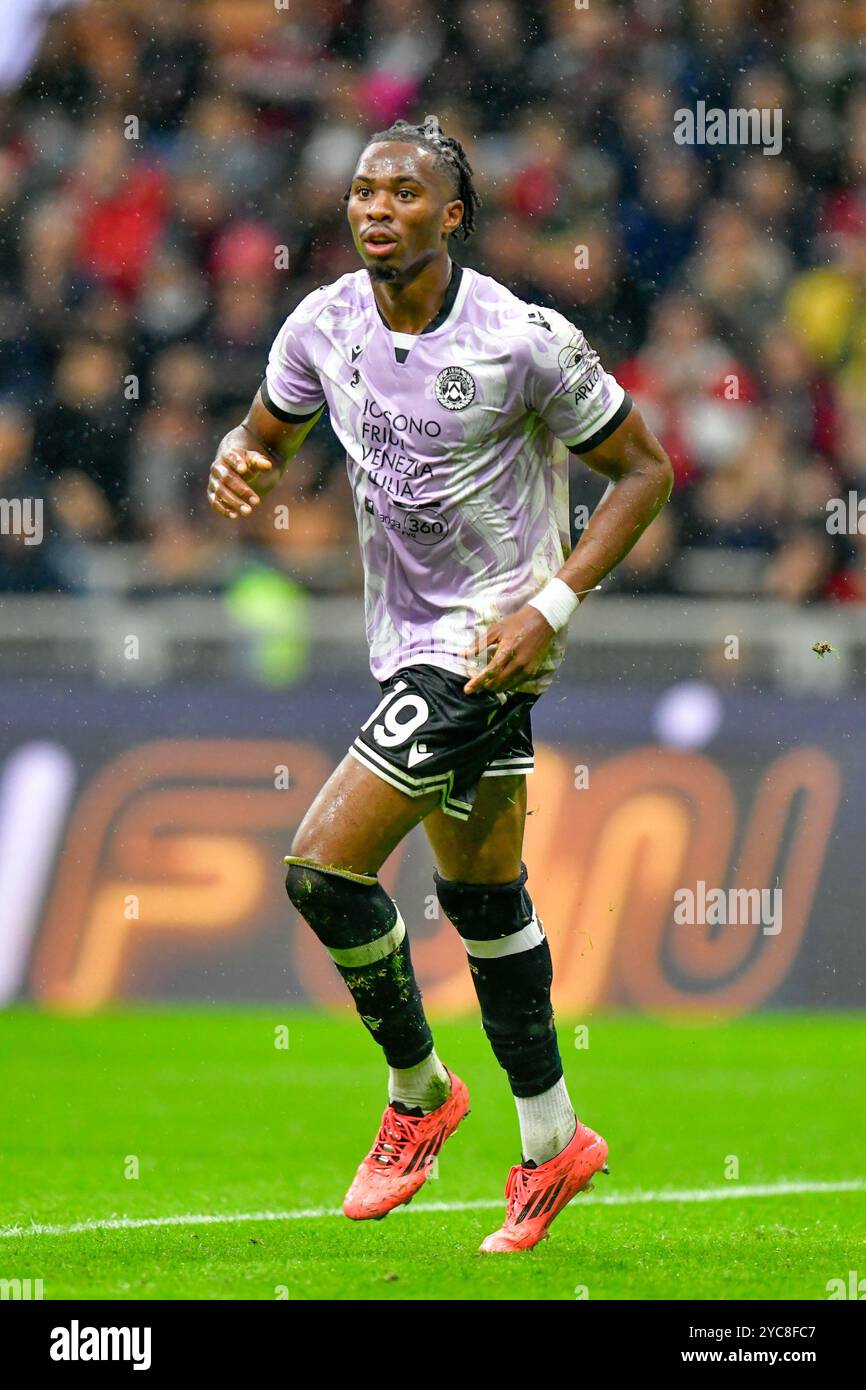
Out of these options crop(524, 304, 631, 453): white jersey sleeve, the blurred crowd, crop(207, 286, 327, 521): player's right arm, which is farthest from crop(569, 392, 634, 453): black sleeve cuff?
the blurred crowd

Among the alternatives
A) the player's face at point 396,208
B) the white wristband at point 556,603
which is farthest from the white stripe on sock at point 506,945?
the player's face at point 396,208

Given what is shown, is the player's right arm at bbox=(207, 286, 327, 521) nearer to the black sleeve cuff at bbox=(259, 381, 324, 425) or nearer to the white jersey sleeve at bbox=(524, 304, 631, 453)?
the black sleeve cuff at bbox=(259, 381, 324, 425)

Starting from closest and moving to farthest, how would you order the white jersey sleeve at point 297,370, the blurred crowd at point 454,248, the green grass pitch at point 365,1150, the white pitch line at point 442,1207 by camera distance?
the green grass pitch at point 365,1150, the white jersey sleeve at point 297,370, the white pitch line at point 442,1207, the blurred crowd at point 454,248

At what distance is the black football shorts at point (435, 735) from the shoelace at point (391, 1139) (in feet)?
2.47

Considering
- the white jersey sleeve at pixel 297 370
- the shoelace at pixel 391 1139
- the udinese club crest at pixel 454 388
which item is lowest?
the shoelace at pixel 391 1139

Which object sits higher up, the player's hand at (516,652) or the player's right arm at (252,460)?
the player's right arm at (252,460)

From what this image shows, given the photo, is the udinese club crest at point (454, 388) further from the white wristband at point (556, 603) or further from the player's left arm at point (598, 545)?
the white wristband at point (556, 603)

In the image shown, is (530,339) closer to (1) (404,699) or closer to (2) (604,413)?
(2) (604,413)

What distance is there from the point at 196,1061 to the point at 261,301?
14.6 feet

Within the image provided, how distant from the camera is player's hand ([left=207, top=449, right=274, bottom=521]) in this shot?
16.2 feet

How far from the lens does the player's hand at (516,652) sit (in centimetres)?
471

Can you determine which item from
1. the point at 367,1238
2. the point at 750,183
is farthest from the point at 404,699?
the point at 750,183

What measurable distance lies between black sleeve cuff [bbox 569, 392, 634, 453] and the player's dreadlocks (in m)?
0.60

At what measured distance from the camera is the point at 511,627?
474 cm
